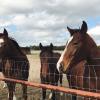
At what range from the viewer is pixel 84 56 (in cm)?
698

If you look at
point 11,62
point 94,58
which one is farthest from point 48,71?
point 94,58

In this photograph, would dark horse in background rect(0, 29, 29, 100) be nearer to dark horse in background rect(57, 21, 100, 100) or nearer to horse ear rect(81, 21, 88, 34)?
dark horse in background rect(57, 21, 100, 100)

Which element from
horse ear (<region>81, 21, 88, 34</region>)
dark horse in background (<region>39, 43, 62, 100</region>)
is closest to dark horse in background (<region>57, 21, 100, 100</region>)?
horse ear (<region>81, 21, 88, 34</region>)

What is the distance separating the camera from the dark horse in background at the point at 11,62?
974 cm

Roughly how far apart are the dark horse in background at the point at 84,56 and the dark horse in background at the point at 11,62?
304 cm

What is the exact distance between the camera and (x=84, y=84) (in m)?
7.31

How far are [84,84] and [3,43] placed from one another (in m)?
3.25

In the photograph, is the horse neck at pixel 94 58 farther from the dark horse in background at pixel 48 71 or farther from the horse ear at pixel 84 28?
the dark horse in background at pixel 48 71

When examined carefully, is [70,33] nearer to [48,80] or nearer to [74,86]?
[74,86]

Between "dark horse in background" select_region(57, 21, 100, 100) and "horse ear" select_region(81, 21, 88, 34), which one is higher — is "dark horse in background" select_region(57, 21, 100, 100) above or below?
below

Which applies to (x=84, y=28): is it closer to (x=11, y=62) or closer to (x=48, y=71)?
(x=11, y=62)

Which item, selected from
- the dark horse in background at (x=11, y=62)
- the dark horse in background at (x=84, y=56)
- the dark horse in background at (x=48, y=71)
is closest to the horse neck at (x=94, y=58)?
the dark horse in background at (x=84, y=56)

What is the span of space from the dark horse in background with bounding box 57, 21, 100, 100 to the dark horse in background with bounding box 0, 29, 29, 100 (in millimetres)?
3040

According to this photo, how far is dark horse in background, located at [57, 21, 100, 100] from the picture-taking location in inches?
270
